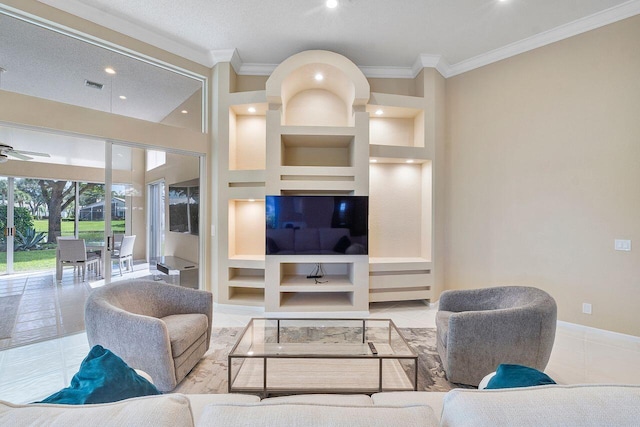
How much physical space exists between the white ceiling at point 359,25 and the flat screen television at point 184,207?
190 centimetres

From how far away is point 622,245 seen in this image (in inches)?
119

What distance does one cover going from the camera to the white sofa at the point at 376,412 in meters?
0.65

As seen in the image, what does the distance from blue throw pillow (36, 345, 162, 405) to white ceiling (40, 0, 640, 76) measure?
357 centimetres

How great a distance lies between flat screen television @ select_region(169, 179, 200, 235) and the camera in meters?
3.90

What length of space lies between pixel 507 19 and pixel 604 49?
3.77 feet

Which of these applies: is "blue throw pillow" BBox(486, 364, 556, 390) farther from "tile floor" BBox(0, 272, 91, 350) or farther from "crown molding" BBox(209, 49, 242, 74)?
"crown molding" BBox(209, 49, 242, 74)

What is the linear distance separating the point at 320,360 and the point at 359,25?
3827 mm

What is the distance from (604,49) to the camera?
3129mm

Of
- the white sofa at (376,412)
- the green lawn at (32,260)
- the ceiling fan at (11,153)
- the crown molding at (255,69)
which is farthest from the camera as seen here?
the crown molding at (255,69)

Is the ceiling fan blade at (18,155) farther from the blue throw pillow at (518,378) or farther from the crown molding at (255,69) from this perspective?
the blue throw pillow at (518,378)

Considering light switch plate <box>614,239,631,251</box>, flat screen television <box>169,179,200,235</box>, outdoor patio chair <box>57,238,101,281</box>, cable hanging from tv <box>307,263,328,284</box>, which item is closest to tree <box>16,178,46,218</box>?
outdoor patio chair <box>57,238,101,281</box>

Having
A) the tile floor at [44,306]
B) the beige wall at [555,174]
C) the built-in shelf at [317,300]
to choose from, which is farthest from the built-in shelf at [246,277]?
the beige wall at [555,174]

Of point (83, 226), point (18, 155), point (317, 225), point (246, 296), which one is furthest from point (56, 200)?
point (317, 225)

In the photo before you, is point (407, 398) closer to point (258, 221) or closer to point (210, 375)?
point (210, 375)
